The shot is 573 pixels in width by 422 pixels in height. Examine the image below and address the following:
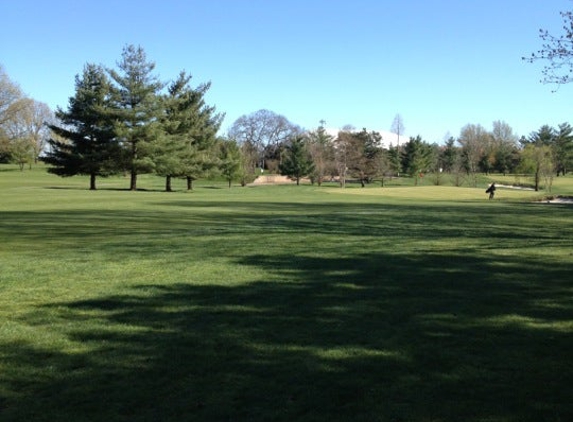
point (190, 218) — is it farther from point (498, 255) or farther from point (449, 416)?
point (449, 416)

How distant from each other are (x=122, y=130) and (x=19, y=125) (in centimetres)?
6751

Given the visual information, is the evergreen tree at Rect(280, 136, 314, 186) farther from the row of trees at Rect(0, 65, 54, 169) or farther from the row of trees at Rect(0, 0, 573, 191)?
the row of trees at Rect(0, 65, 54, 169)

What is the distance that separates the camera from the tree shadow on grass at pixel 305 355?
3.91 metres

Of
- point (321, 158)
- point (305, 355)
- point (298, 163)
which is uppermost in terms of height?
point (321, 158)

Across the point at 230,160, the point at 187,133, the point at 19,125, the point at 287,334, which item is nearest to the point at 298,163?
the point at 230,160

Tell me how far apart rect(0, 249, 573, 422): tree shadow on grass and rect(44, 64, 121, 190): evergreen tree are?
48.3 m

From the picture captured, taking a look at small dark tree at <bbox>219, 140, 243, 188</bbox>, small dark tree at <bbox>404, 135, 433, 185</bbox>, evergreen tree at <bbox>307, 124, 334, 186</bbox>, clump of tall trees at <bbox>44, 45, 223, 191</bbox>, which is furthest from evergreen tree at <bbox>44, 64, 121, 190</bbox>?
small dark tree at <bbox>404, 135, 433, 185</bbox>

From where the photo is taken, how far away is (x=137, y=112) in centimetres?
5334

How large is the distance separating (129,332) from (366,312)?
9.10 feet

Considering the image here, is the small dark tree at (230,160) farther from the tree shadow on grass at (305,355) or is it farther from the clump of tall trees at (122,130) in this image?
the tree shadow on grass at (305,355)

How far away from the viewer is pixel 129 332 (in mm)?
5777

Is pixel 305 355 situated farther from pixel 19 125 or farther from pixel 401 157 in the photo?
pixel 19 125

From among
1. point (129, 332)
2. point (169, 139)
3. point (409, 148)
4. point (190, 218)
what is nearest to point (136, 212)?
point (190, 218)

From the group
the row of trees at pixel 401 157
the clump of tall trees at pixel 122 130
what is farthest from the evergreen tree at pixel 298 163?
the clump of tall trees at pixel 122 130
